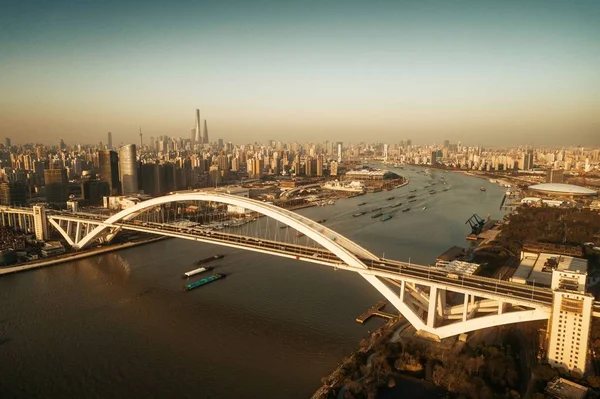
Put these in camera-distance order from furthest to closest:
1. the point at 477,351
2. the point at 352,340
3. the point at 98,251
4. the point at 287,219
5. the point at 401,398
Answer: the point at 98,251, the point at 287,219, the point at 352,340, the point at 477,351, the point at 401,398

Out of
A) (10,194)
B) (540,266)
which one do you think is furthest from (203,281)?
(10,194)

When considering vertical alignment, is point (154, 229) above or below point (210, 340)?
above

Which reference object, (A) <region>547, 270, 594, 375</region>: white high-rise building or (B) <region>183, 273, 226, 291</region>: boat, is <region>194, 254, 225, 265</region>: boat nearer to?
(B) <region>183, 273, 226, 291</region>: boat

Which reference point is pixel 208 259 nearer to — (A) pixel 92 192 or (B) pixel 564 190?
(A) pixel 92 192

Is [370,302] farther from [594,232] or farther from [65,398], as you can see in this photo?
[594,232]

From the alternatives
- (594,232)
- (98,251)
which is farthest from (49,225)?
(594,232)

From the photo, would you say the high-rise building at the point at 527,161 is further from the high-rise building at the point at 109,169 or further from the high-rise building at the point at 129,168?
the high-rise building at the point at 109,169

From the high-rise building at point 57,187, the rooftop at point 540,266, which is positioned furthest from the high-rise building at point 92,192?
the rooftop at point 540,266

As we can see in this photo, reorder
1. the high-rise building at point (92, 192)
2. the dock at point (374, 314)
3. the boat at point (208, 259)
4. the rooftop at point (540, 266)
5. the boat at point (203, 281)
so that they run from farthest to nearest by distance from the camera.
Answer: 1. the high-rise building at point (92, 192)
2. the boat at point (208, 259)
3. the boat at point (203, 281)
4. the rooftop at point (540, 266)
5. the dock at point (374, 314)
